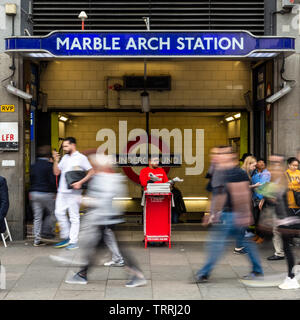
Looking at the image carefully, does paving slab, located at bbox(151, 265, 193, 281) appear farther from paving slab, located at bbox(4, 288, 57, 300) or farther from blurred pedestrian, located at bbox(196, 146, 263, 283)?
paving slab, located at bbox(4, 288, 57, 300)

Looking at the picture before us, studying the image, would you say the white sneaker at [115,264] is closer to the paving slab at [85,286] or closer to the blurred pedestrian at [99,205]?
the paving slab at [85,286]

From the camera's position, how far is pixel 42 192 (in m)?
9.90

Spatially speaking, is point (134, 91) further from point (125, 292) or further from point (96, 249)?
point (125, 292)

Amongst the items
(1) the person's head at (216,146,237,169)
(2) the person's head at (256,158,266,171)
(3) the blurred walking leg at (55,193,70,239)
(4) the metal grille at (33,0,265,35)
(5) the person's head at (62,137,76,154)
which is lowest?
(3) the blurred walking leg at (55,193,70,239)

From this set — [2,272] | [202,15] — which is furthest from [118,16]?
[2,272]

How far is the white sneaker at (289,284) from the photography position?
711 centimetres

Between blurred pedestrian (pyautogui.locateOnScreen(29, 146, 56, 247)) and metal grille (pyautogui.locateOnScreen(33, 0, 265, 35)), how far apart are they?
2.94 meters

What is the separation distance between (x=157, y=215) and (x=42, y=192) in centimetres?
224

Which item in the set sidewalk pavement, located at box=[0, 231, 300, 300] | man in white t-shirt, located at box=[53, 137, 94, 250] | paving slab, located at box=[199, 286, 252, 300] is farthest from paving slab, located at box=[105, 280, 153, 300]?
man in white t-shirt, located at box=[53, 137, 94, 250]

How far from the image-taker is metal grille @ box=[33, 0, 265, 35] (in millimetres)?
10992

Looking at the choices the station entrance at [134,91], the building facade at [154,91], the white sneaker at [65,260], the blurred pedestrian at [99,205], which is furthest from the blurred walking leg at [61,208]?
the station entrance at [134,91]

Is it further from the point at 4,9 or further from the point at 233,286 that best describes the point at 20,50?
the point at 233,286

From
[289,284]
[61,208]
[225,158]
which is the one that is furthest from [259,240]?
[61,208]

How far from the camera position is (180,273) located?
813 cm
